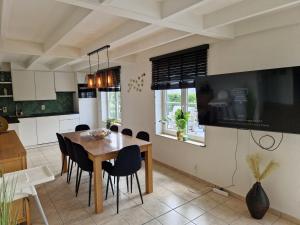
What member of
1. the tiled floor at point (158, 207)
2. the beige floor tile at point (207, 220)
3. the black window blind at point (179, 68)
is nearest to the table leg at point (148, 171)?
the tiled floor at point (158, 207)

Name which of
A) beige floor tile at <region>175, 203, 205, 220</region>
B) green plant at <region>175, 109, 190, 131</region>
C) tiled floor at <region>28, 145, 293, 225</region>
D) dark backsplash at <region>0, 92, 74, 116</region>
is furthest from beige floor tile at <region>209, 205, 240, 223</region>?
dark backsplash at <region>0, 92, 74, 116</region>

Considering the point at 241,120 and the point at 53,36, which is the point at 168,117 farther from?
the point at 53,36

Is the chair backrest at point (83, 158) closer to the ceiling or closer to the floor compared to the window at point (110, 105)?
closer to the floor

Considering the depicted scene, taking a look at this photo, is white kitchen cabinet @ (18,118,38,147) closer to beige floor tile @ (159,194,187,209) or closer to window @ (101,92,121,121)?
window @ (101,92,121,121)

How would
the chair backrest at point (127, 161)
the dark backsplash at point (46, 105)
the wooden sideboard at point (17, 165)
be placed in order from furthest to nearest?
the dark backsplash at point (46, 105), the chair backrest at point (127, 161), the wooden sideboard at point (17, 165)

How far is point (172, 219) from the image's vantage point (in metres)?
2.53

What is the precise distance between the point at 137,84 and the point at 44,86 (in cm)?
318

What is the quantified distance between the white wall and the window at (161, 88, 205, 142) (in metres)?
0.23

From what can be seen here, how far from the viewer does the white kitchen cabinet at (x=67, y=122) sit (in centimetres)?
638

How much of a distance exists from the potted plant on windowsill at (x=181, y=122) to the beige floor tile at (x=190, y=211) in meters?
1.26

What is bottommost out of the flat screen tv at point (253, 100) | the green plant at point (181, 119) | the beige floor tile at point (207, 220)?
the beige floor tile at point (207, 220)

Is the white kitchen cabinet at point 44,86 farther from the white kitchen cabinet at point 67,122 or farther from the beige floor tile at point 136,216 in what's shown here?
the beige floor tile at point 136,216

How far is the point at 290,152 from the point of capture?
7.92 feet

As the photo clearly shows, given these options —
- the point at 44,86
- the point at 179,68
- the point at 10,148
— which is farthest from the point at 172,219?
the point at 44,86
